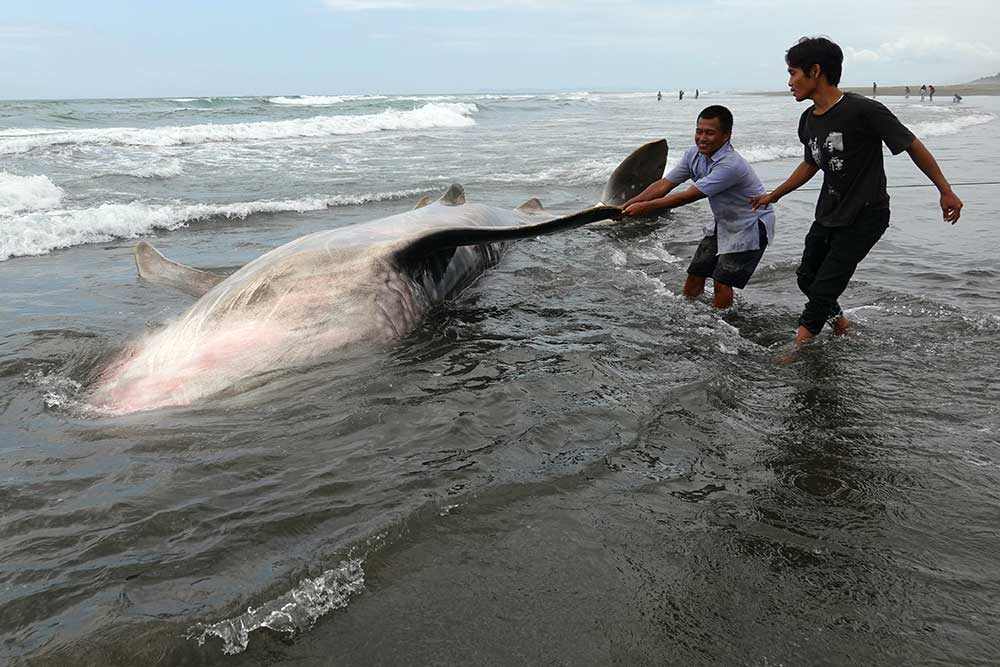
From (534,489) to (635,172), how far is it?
7.00 metres

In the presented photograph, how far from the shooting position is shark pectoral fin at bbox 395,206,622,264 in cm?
505

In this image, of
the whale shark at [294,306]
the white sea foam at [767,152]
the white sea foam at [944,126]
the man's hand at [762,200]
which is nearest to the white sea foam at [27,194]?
the whale shark at [294,306]

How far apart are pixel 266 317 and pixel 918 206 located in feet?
31.9

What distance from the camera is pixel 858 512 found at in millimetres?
2982

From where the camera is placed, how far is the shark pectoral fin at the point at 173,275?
5.76 meters

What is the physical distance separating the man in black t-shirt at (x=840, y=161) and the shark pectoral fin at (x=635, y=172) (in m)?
4.26

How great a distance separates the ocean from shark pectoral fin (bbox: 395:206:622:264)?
603 millimetres

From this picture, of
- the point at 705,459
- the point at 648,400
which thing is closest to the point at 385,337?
the point at 648,400

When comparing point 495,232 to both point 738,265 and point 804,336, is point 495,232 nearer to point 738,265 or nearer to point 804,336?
point 738,265

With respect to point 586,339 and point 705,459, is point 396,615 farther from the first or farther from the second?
point 586,339

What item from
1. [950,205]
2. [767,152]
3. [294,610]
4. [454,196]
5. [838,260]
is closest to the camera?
[294,610]

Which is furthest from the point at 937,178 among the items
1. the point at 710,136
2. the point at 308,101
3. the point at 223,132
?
the point at 308,101

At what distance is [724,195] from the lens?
5820mm

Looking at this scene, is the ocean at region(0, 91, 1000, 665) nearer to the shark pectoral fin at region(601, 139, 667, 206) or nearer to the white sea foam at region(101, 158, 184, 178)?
the shark pectoral fin at region(601, 139, 667, 206)
